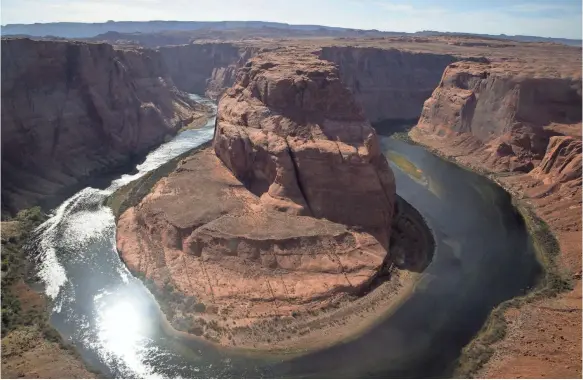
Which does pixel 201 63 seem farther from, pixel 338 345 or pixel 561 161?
pixel 338 345

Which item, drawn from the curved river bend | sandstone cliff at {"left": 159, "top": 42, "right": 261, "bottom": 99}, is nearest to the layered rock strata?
the curved river bend

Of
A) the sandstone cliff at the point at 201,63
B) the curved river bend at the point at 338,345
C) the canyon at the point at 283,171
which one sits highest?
the sandstone cliff at the point at 201,63

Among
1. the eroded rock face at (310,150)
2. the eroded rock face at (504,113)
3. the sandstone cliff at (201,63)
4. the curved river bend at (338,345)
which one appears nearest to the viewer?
the curved river bend at (338,345)

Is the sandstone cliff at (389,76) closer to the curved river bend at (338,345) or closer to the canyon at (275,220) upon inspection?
the curved river bend at (338,345)

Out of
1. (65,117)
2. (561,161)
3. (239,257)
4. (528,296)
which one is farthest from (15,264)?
(561,161)

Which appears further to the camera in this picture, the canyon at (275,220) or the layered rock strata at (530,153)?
the canyon at (275,220)

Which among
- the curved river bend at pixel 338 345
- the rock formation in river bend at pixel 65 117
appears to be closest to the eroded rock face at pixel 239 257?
the curved river bend at pixel 338 345
